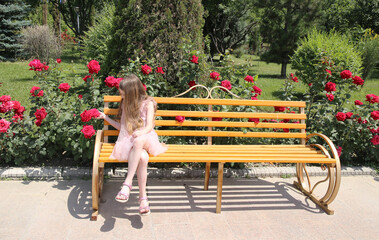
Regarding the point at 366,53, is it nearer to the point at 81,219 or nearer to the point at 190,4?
the point at 190,4

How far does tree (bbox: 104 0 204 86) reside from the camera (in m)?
4.29

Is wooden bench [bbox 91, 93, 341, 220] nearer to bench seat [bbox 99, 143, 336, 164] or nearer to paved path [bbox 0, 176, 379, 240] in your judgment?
bench seat [bbox 99, 143, 336, 164]

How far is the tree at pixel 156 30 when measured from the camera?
14.1 feet

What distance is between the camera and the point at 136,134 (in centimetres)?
305

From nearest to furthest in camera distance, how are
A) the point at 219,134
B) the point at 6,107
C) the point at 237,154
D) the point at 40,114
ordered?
the point at 237,154 < the point at 40,114 < the point at 6,107 < the point at 219,134

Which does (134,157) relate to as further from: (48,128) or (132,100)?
(48,128)

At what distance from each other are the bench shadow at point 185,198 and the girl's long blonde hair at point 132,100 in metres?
0.78

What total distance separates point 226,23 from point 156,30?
20.7m

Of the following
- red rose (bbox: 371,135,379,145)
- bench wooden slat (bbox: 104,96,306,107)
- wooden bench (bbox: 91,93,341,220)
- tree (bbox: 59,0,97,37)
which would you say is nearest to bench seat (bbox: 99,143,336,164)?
wooden bench (bbox: 91,93,341,220)

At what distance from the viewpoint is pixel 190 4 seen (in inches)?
177

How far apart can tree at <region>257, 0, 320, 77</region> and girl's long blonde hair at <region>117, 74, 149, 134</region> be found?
12.8 meters

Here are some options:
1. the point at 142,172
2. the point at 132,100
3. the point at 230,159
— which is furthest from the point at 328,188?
the point at 132,100

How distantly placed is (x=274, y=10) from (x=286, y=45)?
1.84 metres

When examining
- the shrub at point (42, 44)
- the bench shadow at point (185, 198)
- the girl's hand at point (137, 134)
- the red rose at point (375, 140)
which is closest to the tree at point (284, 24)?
the shrub at point (42, 44)
